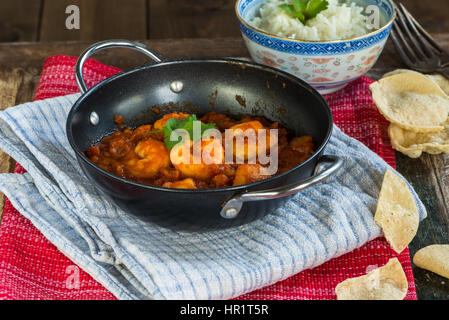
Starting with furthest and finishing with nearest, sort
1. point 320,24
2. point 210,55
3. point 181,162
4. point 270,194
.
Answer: point 210,55, point 320,24, point 181,162, point 270,194

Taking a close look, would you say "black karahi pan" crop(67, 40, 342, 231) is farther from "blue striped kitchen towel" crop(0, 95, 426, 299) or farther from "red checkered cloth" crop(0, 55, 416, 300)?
"red checkered cloth" crop(0, 55, 416, 300)

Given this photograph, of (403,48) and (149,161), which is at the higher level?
(149,161)

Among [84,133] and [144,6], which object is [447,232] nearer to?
[84,133]

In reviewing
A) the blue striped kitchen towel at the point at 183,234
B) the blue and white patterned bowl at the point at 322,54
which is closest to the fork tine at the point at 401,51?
the blue and white patterned bowl at the point at 322,54

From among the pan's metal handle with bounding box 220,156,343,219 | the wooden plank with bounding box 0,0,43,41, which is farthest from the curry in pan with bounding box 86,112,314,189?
the wooden plank with bounding box 0,0,43,41

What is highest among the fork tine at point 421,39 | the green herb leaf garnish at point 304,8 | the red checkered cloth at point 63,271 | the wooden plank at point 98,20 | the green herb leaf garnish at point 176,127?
the green herb leaf garnish at point 304,8

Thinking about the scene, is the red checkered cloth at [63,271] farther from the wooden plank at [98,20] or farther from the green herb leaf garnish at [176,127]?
the wooden plank at [98,20]

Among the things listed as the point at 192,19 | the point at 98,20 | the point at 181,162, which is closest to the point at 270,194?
the point at 181,162

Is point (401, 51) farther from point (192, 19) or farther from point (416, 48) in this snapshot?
point (192, 19)
